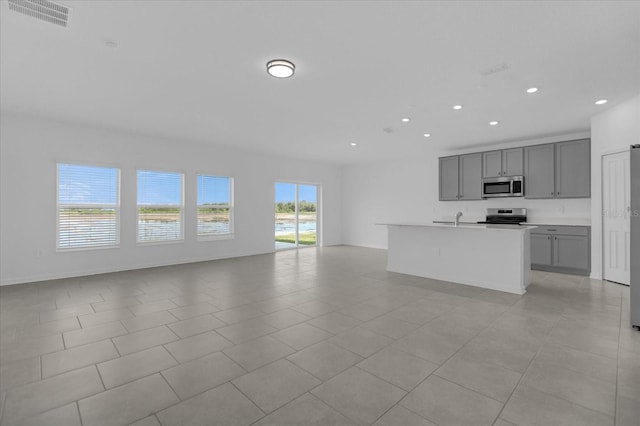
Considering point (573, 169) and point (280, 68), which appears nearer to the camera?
point (280, 68)

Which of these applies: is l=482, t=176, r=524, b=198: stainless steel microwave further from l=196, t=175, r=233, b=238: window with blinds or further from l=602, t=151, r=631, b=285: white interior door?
l=196, t=175, r=233, b=238: window with blinds

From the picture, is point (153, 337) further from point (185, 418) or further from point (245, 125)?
point (245, 125)

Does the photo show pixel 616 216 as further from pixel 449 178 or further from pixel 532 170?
pixel 449 178

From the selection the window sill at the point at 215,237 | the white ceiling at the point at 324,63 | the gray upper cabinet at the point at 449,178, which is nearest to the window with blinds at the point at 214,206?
the window sill at the point at 215,237

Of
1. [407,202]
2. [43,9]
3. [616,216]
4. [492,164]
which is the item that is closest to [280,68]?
[43,9]

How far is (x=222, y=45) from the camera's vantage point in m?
2.84

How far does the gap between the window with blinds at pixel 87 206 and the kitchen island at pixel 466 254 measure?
5.25 meters

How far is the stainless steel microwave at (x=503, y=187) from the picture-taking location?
250 inches

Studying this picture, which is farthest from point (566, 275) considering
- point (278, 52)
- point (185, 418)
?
point (185, 418)

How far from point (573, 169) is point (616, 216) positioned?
1.34 m

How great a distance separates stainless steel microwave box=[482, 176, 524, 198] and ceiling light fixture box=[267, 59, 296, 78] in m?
5.30

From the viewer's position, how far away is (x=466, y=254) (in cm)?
484

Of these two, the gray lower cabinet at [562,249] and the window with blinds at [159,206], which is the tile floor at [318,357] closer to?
the gray lower cabinet at [562,249]

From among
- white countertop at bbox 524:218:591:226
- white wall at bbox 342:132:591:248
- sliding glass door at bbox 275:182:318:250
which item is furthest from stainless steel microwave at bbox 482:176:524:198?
sliding glass door at bbox 275:182:318:250
